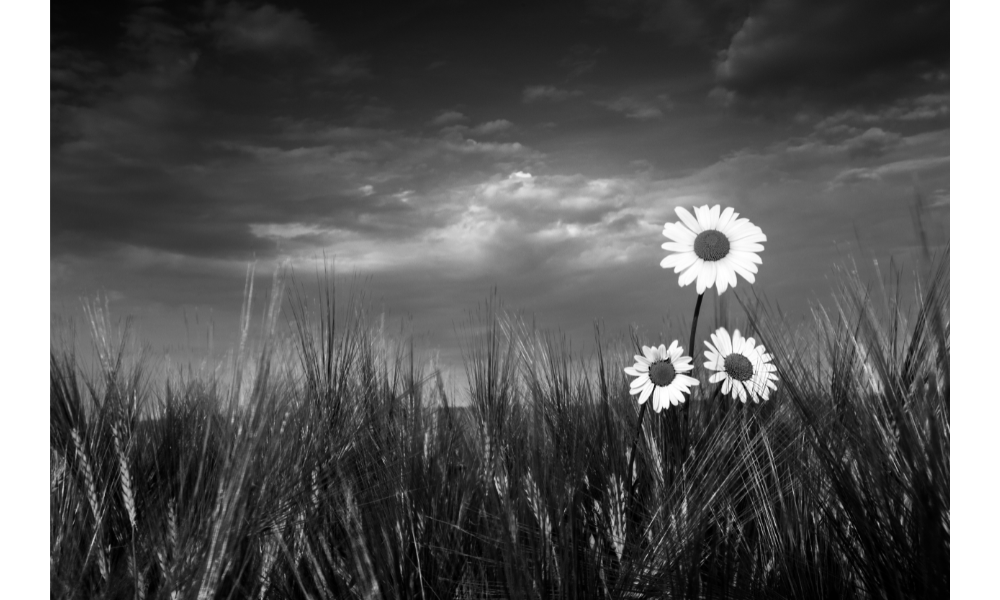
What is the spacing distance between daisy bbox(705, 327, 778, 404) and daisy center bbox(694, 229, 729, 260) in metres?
0.41

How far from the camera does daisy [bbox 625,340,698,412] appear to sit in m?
1.95

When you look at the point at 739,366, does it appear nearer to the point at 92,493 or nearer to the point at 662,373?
the point at 662,373

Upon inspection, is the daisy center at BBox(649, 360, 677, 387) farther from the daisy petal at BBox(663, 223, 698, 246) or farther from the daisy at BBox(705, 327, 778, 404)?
the daisy petal at BBox(663, 223, 698, 246)

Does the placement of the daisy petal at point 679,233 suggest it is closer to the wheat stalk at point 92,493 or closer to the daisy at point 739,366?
→ the daisy at point 739,366

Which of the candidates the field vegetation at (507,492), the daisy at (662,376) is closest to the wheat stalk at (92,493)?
the field vegetation at (507,492)

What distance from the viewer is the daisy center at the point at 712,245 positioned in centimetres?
185

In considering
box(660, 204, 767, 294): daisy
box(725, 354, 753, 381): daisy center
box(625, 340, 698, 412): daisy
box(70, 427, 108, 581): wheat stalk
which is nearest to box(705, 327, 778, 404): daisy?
box(725, 354, 753, 381): daisy center

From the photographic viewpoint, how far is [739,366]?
7.04ft

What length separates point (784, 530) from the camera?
174cm

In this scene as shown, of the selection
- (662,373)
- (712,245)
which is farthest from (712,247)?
(662,373)

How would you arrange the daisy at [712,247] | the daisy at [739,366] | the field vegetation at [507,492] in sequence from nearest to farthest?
the field vegetation at [507,492] → the daisy at [712,247] → the daisy at [739,366]

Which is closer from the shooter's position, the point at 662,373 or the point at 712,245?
the point at 712,245

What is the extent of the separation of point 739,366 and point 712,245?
491 millimetres

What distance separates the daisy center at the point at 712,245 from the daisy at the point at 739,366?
41 cm
